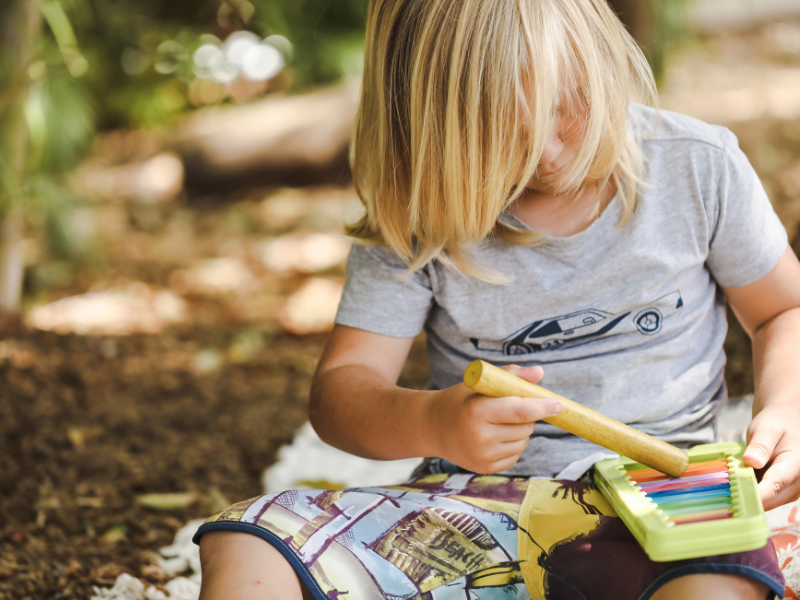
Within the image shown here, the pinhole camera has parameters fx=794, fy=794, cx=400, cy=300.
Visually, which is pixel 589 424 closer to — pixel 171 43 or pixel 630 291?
pixel 630 291

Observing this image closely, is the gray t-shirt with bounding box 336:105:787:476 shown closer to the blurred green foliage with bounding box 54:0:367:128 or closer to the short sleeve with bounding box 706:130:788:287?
the short sleeve with bounding box 706:130:788:287

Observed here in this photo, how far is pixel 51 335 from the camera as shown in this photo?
80.4 inches

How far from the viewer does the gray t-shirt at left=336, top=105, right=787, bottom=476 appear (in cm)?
96

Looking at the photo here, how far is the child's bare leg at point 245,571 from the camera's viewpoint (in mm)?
756

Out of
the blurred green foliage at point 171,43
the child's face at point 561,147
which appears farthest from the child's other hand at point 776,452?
the blurred green foliage at point 171,43

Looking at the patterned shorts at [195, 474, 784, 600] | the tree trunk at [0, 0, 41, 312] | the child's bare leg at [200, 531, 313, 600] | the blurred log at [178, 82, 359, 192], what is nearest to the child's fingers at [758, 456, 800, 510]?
the patterned shorts at [195, 474, 784, 600]

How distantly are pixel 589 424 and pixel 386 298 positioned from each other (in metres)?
0.33

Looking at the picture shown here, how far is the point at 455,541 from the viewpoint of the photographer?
2.84 feet

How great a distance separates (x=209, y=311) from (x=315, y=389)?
5.01 ft

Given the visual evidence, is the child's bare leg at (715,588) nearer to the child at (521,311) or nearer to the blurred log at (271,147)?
the child at (521,311)

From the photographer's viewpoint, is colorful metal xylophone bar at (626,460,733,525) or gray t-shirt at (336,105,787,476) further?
gray t-shirt at (336,105,787,476)

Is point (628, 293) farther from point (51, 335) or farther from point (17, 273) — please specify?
point (17, 273)

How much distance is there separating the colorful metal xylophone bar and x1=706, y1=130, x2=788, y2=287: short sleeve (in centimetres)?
26

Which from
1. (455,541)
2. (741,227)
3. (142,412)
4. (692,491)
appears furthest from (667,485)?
(142,412)
